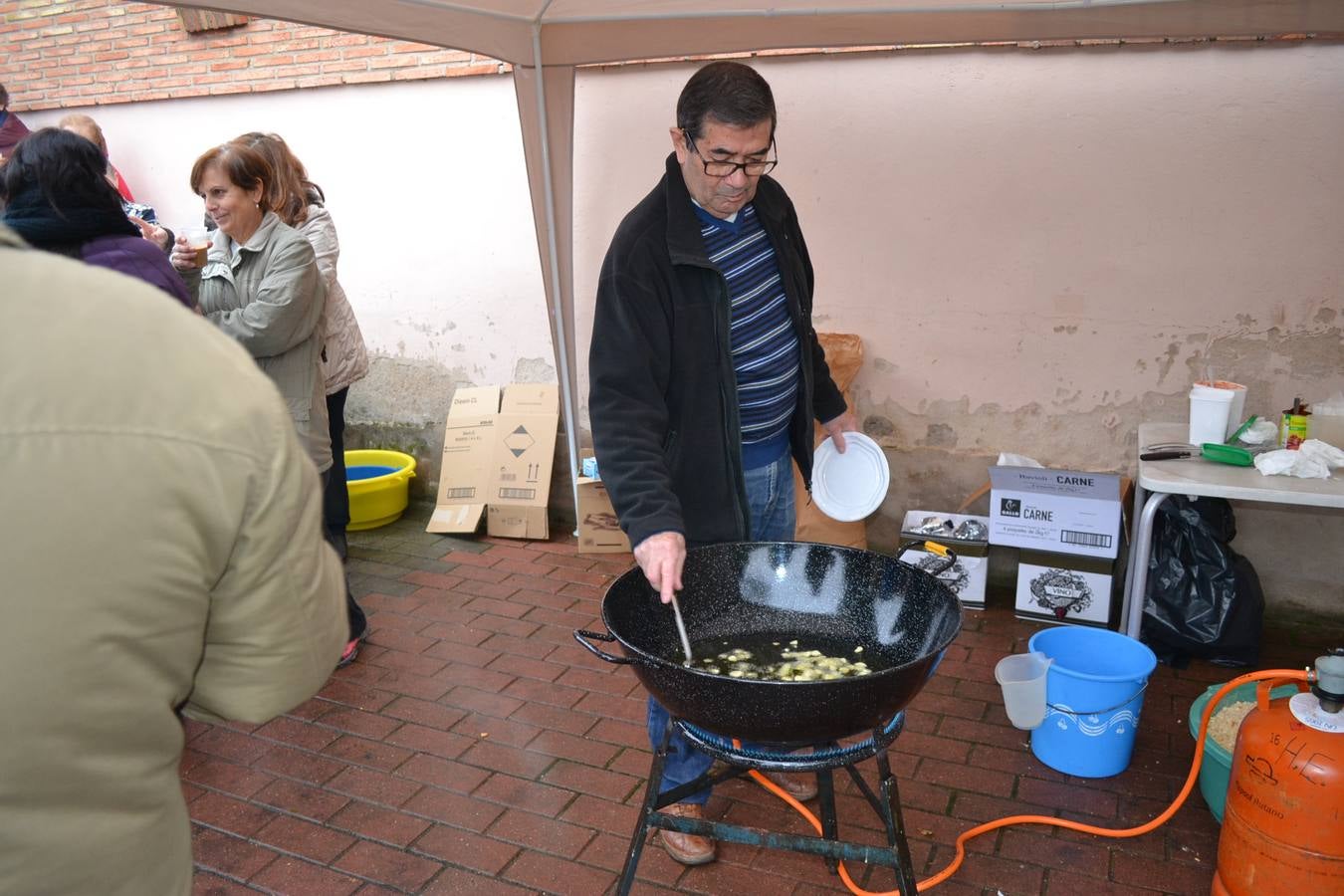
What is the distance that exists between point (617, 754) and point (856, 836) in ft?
2.77

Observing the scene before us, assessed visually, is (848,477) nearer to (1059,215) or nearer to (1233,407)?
(1233,407)

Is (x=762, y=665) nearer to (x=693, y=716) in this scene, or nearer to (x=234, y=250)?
(x=693, y=716)

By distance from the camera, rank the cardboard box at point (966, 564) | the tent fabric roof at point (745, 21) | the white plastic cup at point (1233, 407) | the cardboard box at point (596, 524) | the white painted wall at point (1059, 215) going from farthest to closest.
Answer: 1. the cardboard box at point (596, 524)
2. the cardboard box at point (966, 564)
3. the white painted wall at point (1059, 215)
4. the white plastic cup at point (1233, 407)
5. the tent fabric roof at point (745, 21)

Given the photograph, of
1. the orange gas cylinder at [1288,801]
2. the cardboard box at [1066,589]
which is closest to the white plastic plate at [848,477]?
the orange gas cylinder at [1288,801]

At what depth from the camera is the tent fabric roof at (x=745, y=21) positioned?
3.32 m

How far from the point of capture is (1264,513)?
13.2 ft

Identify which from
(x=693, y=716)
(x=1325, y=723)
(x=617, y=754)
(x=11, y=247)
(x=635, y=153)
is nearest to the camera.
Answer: (x=11, y=247)

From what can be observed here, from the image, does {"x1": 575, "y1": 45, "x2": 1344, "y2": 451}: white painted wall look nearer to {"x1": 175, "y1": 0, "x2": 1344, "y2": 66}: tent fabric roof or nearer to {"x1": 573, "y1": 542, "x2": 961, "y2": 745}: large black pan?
{"x1": 175, "y1": 0, "x2": 1344, "y2": 66}: tent fabric roof

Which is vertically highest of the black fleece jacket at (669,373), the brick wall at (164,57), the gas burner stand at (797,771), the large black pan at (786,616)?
the brick wall at (164,57)

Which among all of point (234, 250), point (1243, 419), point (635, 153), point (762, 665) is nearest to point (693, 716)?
point (762, 665)

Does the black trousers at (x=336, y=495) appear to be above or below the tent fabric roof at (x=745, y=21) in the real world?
below

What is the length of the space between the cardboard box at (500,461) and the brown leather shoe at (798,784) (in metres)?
2.55

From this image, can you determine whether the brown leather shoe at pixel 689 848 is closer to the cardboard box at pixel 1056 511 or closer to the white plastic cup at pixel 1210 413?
the cardboard box at pixel 1056 511

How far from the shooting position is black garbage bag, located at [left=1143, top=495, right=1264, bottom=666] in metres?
3.63
